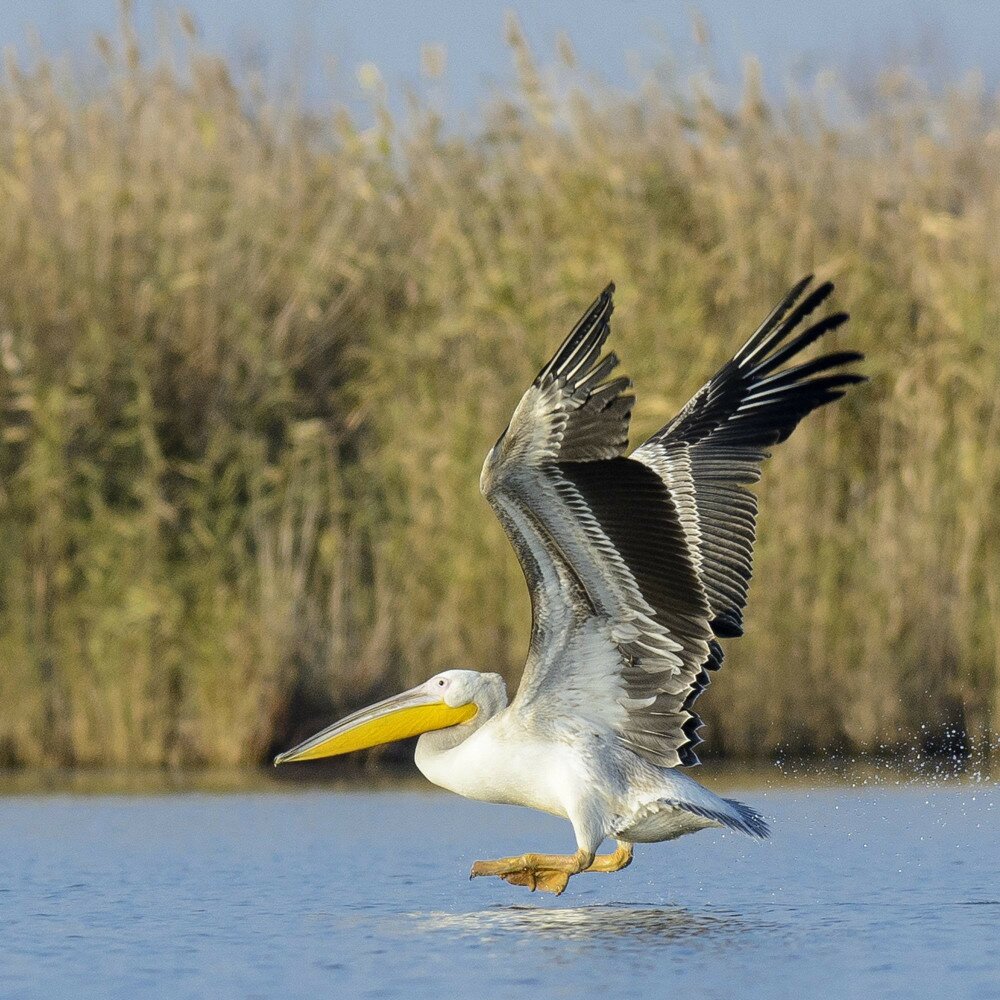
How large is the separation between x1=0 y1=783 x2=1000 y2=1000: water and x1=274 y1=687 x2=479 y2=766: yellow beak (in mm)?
432

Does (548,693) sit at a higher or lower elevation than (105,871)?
higher

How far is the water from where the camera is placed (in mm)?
5645

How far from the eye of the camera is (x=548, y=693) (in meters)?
6.96

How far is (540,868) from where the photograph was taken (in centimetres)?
672

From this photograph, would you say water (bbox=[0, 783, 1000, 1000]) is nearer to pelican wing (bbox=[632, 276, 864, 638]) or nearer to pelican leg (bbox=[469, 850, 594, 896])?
pelican leg (bbox=[469, 850, 594, 896])

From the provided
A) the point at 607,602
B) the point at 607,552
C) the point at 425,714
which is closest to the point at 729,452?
the point at 607,602

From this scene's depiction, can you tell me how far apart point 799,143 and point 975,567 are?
2.79 meters

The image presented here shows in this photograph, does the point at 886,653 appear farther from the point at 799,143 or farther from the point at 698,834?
the point at 799,143

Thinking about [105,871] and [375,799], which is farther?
[375,799]

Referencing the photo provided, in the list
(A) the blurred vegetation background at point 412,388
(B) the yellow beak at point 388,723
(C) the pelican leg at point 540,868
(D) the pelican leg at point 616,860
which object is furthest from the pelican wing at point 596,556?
(A) the blurred vegetation background at point 412,388

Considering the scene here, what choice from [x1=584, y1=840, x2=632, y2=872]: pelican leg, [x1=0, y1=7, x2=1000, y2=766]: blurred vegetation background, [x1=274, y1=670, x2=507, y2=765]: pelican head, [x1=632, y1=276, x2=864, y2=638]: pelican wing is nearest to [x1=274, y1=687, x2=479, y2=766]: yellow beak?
[x1=274, y1=670, x2=507, y2=765]: pelican head

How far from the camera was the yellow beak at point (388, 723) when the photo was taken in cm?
726

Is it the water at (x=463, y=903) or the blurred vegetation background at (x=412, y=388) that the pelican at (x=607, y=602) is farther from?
the blurred vegetation background at (x=412, y=388)

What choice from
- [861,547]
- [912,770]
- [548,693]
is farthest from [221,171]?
[548,693]
